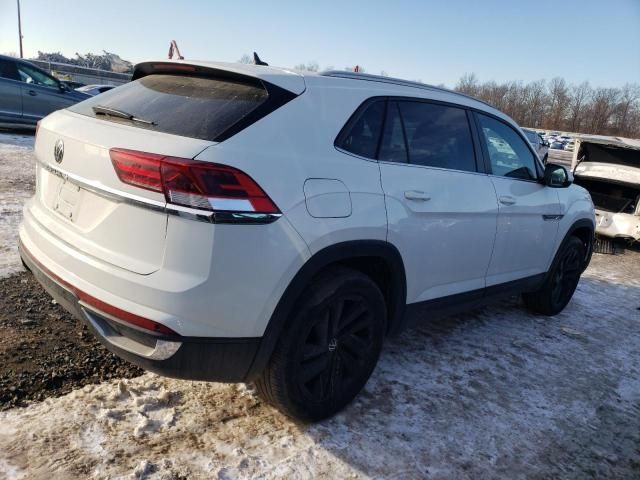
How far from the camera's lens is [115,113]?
263cm

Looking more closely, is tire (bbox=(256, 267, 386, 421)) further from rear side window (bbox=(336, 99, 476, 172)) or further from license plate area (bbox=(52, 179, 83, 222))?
license plate area (bbox=(52, 179, 83, 222))

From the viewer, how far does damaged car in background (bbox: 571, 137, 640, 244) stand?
8453 millimetres

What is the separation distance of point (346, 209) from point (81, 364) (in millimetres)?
1815

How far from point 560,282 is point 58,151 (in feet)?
14.5

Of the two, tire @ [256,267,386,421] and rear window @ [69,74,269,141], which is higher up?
rear window @ [69,74,269,141]

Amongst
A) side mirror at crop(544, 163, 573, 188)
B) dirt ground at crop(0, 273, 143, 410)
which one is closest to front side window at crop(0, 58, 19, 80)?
dirt ground at crop(0, 273, 143, 410)

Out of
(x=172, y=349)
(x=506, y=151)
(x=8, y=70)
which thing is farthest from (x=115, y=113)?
(x=8, y=70)

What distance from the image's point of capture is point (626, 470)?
284 cm

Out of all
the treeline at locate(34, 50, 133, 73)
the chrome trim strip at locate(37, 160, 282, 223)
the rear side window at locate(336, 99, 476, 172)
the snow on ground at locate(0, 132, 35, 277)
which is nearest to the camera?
the chrome trim strip at locate(37, 160, 282, 223)

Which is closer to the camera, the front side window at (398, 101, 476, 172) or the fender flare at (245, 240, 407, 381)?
the fender flare at (245, 240, 407, 381)

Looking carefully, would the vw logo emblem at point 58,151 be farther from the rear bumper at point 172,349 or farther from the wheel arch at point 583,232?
the wheel arch at point 583,232

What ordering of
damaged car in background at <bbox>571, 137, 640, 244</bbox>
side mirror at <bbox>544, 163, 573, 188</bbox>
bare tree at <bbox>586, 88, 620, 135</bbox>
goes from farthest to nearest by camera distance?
bare tree at <bbox>586, 88, 620, 135</bbox>, damaged car in background at <bbox>571, 137, 640, 244</bbox>, side mirror at <bbox>544, 163, 573, 188</bbox>

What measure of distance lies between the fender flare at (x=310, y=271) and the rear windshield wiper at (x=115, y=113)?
990 mm

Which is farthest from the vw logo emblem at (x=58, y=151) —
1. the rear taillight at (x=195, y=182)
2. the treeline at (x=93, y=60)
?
the treeline at (x=93, y=60)
